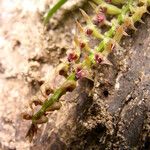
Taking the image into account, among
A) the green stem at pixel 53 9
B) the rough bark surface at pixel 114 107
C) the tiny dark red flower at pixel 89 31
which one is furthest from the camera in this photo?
the green stem at pixel 53 9

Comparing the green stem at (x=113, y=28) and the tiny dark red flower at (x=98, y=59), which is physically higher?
the green stem at (x=113, y=28)

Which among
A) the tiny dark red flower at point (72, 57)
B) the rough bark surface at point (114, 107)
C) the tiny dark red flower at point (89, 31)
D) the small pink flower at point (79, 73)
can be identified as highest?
the tiny dark red flower at point (89, 31)

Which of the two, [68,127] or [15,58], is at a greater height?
[15,58]

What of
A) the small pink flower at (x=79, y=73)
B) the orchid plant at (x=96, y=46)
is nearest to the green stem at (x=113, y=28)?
the orchid plant at (x=96, y=46)

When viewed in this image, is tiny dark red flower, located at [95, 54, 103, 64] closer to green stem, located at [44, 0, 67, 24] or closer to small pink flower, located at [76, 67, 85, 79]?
small pink flower, located at [76, 67, 85, 79]

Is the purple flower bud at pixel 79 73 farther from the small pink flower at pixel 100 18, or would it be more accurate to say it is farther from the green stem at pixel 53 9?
the green stem at pixel 53 9

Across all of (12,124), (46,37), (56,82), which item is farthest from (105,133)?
(46,37)

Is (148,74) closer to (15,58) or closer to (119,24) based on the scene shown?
(119,24)

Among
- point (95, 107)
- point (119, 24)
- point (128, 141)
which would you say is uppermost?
point (119, 24)

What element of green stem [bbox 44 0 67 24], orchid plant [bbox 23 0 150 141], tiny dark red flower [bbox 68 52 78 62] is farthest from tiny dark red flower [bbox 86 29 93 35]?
green stem [bbox 44 0 67 24]
